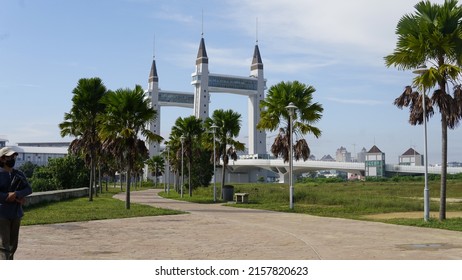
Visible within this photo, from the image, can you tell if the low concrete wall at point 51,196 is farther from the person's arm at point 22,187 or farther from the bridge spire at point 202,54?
the bridge spire at point 202,54

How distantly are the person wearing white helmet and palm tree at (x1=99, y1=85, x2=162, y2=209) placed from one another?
18705 millimetres

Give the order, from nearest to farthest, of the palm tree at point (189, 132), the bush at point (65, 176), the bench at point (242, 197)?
the bench at point (242, 197) → the palm tree at point (189, 132) → the bush at point (65, 176)

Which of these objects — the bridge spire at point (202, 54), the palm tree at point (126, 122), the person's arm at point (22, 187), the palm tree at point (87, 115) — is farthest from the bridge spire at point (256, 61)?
the person's arm at point (22, 187)

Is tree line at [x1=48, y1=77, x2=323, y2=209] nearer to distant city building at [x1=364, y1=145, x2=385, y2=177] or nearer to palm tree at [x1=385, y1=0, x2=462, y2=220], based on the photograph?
palm tree at [x1=385, y1=0, x2=462, y2=220]

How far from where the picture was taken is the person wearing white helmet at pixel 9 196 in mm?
7359

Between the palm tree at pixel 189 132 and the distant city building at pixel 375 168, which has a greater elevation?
the palm tree at pixel 189 132

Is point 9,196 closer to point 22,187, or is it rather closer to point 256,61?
point 22,187

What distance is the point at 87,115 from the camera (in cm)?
3553

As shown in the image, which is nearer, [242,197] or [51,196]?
[51,196]

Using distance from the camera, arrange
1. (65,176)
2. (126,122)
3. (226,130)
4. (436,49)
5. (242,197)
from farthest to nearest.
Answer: (65,176), (226,130), (242,197), (126,122), (436,49)

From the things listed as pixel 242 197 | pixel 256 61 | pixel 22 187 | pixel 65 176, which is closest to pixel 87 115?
pixel 242 197

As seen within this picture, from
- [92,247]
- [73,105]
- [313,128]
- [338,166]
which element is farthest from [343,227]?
[338,166]

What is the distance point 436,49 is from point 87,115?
81.5 ft

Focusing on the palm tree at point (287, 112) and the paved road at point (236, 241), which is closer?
the paved road at point (236, 241)
